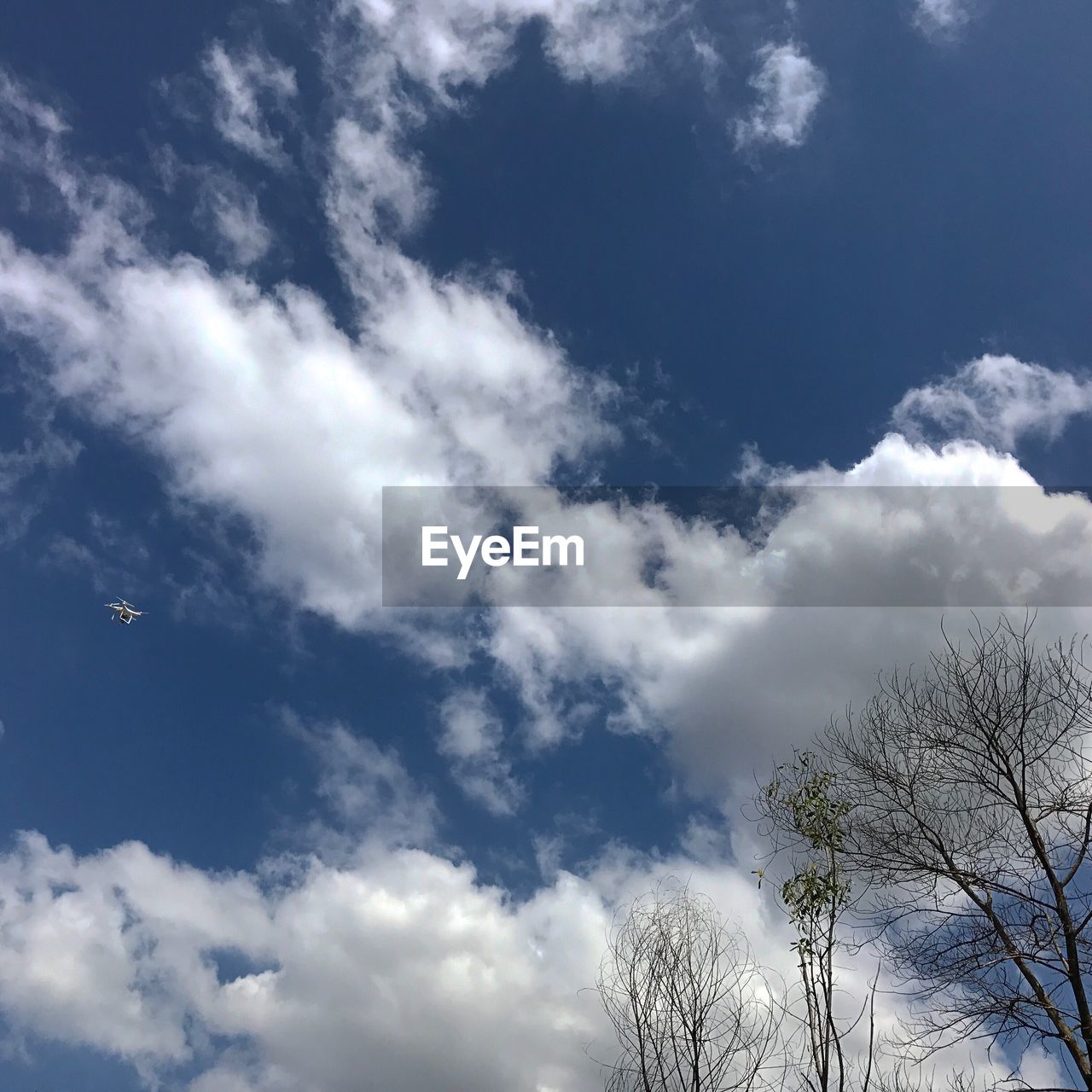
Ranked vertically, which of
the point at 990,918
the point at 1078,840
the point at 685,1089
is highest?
the point at 1078,840

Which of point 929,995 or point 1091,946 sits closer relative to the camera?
point 1091,946

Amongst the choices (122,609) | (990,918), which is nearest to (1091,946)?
(990,918)

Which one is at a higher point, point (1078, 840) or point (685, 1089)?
point (1078, 840)

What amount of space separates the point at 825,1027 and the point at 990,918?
2635 millimetres

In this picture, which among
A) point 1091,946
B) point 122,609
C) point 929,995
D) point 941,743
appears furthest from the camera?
point 122,609

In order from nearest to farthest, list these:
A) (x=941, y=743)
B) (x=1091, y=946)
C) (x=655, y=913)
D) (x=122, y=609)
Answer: (x=1091, y=946)
(x=941, y=743)
(x=655, y=913)
(x=122, y=609)

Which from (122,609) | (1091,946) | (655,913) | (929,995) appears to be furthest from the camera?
(122,609)

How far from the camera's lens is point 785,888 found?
13695 millimetres

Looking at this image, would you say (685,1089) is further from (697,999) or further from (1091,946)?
(1091,946)

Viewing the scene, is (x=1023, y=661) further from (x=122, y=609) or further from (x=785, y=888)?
(x=122, y=609)

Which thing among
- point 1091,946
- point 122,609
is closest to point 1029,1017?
point 1091,946

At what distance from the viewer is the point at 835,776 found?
14211mm

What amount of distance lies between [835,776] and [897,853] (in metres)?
1.44

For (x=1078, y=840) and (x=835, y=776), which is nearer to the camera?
(x=1078, y=840)
